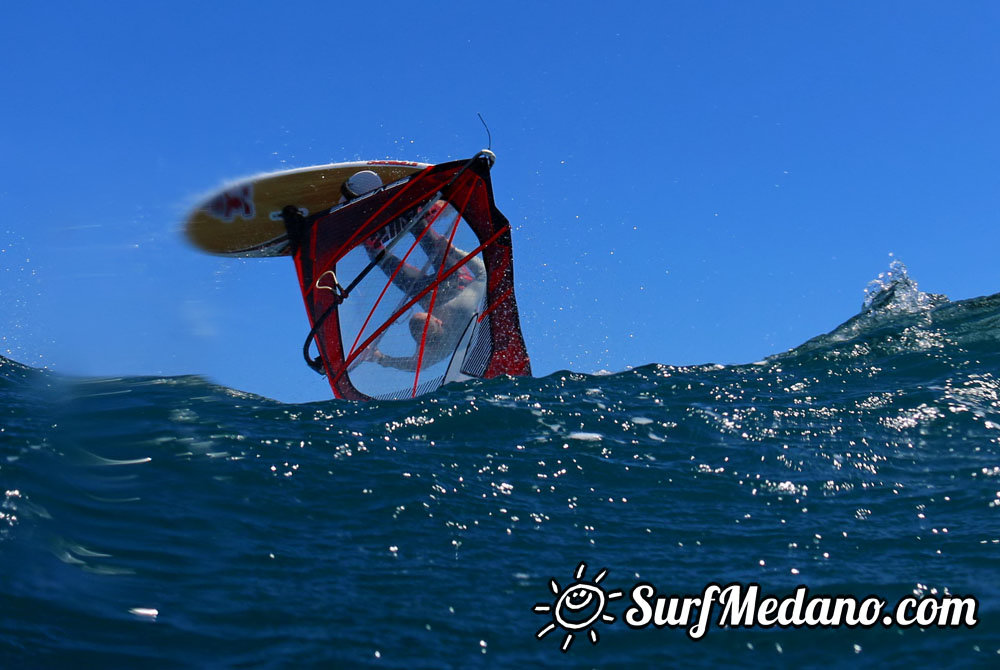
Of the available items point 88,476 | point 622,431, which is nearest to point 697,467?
point 622,431

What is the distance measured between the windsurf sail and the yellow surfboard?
0.32 meters

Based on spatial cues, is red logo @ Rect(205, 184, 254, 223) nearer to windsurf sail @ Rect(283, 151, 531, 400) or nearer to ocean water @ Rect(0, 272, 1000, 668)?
windsurf sail @ Rect(283, 151, 531, 400)

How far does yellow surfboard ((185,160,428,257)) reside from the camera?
16.4 m

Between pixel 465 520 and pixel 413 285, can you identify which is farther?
pixel 413 285

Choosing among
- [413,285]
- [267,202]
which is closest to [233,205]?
[267,202]

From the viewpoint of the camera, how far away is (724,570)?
4.61m

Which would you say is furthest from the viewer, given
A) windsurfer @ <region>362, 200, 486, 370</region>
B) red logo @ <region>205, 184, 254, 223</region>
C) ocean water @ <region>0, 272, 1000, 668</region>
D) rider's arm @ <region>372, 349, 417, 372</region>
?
red logo @ <region>205, 184, 254, 223</region>

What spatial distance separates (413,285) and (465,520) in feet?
34.5

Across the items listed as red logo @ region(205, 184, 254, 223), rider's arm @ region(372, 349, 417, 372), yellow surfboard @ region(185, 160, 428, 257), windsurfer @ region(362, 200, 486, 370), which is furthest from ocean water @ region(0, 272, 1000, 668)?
red logo @ region(205, 184, 254, 223)

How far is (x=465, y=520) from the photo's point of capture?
5.32 metres

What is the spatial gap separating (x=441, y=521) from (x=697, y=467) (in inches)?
96.1

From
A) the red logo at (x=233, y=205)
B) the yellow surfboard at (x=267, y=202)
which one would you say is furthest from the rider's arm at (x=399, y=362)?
the red logo at (x=233, y=205)

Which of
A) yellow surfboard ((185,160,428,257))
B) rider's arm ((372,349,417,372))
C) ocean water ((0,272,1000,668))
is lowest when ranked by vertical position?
ocean water ((0,272,1000,668))

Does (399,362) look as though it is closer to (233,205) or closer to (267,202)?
(267,202)
